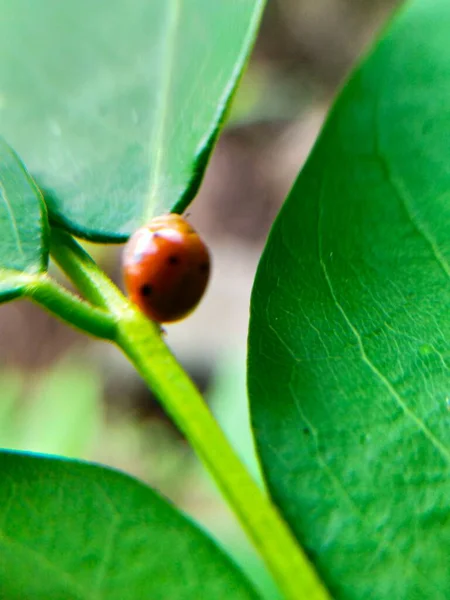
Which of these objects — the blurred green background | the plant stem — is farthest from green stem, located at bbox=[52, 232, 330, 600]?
the blurred green background

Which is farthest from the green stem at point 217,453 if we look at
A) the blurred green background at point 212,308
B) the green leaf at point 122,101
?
the blurred green background at point 212,308

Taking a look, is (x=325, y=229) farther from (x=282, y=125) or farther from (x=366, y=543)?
(x=282, y=125)

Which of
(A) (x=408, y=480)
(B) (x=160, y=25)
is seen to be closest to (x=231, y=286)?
(B) (x=160, y=25)

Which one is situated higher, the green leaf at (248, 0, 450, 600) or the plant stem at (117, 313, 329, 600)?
the green leaf at (248, 0, 450, 600)

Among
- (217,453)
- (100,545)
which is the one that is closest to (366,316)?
(217,453)

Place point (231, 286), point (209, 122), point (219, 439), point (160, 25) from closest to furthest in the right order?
1. point (219, 439)
2. point (209, 122)
3. point (160, 25)
4. point (231, 286)

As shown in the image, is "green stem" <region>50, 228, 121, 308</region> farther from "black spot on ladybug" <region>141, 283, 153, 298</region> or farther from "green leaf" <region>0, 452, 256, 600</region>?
"green leaf" <region>0, 452, 256, 600</region>

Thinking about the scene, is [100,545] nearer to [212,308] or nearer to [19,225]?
[19,225]
